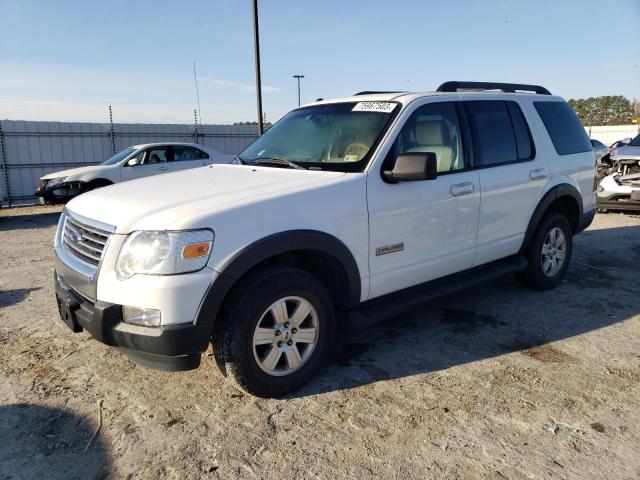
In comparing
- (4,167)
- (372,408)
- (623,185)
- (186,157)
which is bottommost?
(372,408)

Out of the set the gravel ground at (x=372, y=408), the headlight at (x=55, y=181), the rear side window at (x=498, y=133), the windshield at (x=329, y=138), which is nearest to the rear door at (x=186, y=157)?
the headlight at (x=55, y=181)

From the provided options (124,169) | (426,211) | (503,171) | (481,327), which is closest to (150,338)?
(426,211)

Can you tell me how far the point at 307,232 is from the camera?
3.00m

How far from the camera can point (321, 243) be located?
306 cm

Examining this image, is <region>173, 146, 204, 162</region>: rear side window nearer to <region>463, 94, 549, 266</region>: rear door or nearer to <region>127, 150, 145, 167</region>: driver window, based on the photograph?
<region>127, 150, 145, 167</region>: driver window

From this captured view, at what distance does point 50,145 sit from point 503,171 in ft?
48.5

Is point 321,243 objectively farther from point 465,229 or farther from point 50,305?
point 50,305

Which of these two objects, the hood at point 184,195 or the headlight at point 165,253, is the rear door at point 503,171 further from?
the headlight at point 165,253

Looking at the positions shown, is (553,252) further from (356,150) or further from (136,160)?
(136,160)

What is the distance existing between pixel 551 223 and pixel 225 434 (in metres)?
3.83

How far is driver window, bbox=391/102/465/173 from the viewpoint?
3.66m

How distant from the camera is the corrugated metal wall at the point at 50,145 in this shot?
1450 centimetres

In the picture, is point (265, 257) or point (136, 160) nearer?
point (265, 257)

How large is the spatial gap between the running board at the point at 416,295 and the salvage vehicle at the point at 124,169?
24.5 ft
